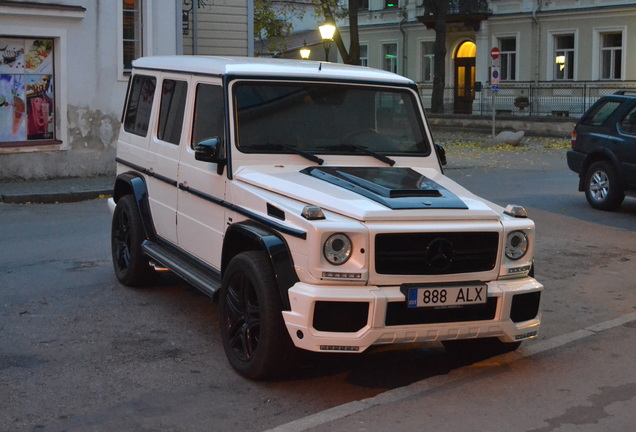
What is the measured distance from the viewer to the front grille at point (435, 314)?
5.59 meters

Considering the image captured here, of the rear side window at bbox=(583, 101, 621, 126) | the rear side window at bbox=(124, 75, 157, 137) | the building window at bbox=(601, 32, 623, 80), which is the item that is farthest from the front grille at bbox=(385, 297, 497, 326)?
the building window at bbox=(601, 32, 623, 80)

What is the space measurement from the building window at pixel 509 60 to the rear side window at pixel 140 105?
136 ft

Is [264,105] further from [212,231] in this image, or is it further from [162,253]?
[162,253]

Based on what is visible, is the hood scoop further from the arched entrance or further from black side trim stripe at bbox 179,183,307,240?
the arched entrance

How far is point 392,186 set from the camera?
6.15 meters

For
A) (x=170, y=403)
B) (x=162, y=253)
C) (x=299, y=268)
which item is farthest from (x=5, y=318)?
(x=299, y=268)

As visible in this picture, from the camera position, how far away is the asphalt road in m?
5.38

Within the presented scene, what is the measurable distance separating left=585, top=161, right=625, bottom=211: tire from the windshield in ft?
27.0

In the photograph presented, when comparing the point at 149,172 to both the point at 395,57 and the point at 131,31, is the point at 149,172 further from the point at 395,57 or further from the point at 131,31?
the point at 395,57

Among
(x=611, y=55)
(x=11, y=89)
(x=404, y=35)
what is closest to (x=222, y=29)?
(x=11, y=89)

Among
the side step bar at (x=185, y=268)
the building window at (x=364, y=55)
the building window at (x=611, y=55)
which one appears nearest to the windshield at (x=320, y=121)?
the side step bar at (x=185, y=268)

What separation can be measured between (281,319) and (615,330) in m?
3.00

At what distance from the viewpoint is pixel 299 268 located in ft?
18.5

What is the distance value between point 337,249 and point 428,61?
48.9m
